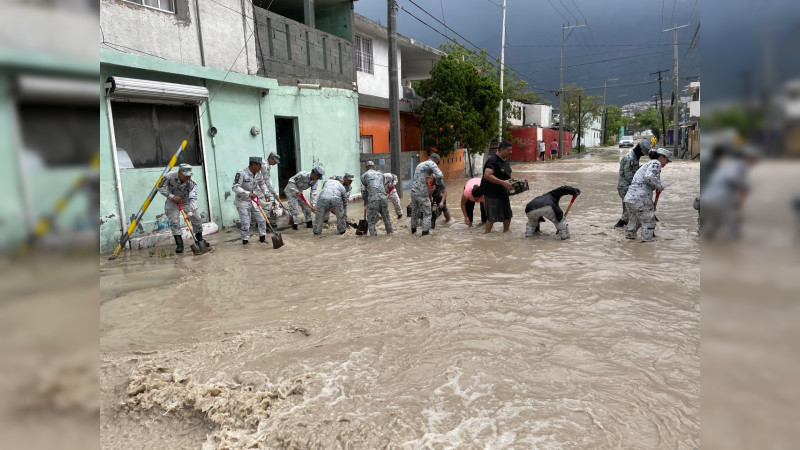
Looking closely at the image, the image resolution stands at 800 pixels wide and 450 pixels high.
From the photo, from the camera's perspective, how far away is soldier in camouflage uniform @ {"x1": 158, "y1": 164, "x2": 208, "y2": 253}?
7117mm

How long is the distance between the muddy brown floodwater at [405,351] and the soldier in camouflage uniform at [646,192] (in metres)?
0.47

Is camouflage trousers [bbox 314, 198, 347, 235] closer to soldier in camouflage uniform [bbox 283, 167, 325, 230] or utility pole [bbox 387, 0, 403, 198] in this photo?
soldier in camouflage uniform [bbox 283, 167, 325, 230]

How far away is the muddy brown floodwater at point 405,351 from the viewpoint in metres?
2.79

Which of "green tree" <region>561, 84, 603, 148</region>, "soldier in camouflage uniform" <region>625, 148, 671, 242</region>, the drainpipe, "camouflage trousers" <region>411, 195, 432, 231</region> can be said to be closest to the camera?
"soldier in camouflage uniform" <region>625, 148, 671, 242</region>

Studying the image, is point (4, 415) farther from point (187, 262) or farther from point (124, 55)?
→ point (124, 55)

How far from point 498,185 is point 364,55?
9482 millimetres

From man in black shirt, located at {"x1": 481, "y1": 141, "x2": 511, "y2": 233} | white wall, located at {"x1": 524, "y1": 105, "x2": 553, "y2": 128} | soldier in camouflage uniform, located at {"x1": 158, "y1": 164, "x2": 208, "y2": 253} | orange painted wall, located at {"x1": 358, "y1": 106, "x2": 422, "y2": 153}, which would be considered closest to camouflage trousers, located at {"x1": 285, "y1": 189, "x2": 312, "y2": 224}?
soldier in camouflage uniform, located at {"x1": 158, "y1": 164, "x2": 208, "y2": 253}

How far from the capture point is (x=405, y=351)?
375cm

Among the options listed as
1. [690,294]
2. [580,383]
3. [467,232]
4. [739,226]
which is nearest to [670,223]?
[467,232]

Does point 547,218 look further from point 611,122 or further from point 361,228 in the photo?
point 611,122

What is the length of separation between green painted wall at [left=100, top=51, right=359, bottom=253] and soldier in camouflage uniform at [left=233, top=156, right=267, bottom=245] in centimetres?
126

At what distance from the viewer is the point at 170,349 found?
12.9ft

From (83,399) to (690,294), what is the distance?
5444 mm

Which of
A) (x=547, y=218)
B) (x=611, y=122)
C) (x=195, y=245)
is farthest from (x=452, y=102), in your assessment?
(x=611, y=122)
